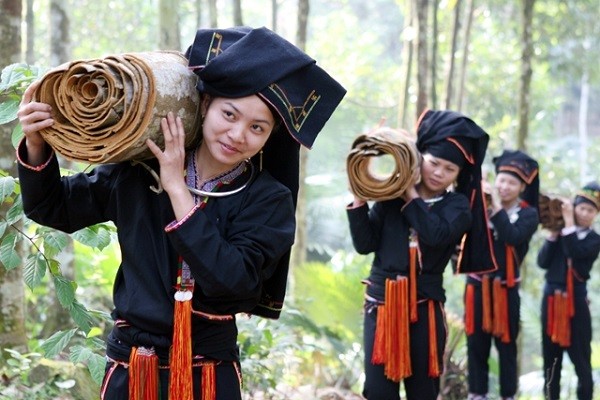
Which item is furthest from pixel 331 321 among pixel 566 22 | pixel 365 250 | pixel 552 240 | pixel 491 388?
pixel 566 22

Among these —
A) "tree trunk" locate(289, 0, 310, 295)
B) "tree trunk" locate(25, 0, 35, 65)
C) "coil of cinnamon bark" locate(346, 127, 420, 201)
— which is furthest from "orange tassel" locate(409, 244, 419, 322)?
"tree trunk" locate(25, 0, 35, 65)

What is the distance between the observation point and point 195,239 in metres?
2.58

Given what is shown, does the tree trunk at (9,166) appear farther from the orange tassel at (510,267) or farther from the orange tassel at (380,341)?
the orange tassel at (510,267)

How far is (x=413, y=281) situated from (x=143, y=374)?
8.93 ft

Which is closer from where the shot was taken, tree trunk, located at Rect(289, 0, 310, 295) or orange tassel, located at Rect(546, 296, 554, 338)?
orange tassel, located at Rect(546, 296, 554, 338)

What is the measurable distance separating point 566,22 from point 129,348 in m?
12.4

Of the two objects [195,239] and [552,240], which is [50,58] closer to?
[195,239]

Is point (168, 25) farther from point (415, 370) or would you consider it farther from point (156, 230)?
point (156, 230)

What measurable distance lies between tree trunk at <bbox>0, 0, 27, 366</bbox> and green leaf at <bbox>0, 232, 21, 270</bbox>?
3.81 ft

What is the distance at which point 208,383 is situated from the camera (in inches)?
112

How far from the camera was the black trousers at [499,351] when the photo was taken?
7.00 m

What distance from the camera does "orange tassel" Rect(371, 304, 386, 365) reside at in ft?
16.9

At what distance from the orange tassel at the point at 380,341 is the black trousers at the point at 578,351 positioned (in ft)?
9.17

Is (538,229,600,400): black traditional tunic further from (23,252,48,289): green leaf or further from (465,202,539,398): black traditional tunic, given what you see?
(23,252,48,289): green leaf
